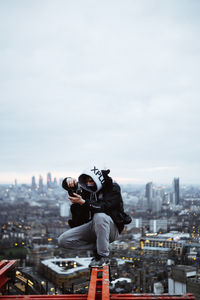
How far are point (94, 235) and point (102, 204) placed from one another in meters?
0.24

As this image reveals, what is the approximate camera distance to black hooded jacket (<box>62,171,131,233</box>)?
171cm

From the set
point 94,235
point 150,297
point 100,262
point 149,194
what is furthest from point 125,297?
point 149,194

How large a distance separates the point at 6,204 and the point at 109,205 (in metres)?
47.4

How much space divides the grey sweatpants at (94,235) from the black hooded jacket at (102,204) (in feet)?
0.17

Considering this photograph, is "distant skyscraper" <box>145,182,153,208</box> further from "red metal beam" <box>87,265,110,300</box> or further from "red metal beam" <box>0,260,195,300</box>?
"red metal beam" <box>0,260,195,300</box>

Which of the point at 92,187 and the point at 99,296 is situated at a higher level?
the point at 92,187

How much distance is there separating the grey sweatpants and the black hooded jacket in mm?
52

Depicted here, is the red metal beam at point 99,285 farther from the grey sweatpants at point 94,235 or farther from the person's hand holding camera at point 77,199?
the person's hand holding camera at point 77,199

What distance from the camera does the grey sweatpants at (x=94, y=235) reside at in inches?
64.3

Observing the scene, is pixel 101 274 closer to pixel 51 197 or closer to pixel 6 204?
pixel 6 204

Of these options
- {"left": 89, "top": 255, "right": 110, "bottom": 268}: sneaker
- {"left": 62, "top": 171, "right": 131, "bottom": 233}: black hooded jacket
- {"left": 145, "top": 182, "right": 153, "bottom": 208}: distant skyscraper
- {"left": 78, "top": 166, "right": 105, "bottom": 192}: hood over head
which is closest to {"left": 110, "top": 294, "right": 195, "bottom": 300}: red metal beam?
{"left": 89, "top": 255, "right": 110, "bottom": 268}: sneaker

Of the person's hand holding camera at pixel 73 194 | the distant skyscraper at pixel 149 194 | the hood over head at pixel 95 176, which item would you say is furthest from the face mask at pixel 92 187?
the distant skyscraper at pixel 149 194

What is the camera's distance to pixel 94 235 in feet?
Result: 5.84

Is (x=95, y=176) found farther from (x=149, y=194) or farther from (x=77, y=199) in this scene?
(x=149, y=194)
